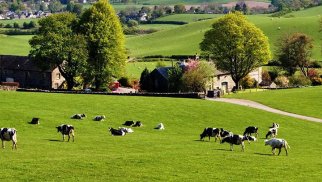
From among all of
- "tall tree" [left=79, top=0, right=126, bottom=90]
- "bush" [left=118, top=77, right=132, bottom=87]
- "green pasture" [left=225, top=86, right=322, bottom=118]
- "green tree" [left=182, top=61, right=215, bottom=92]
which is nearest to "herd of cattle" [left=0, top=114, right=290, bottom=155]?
"green pasture" [left=225, top=86, right=322, bottom=118]

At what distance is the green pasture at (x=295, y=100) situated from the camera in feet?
244

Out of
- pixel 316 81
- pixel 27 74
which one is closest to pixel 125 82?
pixel 27 74

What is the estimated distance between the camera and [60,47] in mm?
99875

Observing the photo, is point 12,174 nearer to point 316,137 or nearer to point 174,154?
point 174,154

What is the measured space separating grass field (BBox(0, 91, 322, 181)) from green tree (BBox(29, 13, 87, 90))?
2609cm

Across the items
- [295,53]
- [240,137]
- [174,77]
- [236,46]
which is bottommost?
[240,137]

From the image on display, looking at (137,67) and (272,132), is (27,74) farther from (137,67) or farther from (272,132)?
(272,132)

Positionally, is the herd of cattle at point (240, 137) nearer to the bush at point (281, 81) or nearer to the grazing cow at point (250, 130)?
the grazing cow at point (250, 130)

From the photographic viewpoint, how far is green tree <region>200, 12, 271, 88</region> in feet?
345

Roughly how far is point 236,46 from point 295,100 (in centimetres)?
2554

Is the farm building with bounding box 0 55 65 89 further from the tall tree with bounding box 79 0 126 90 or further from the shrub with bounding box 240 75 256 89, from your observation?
the shrub with bounding box 240 75 256 89

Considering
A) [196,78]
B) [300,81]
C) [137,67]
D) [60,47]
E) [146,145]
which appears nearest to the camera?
[146,145]

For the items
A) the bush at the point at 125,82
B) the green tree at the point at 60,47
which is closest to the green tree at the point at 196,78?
the green tree at the point at 60,47

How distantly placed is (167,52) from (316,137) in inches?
5001
